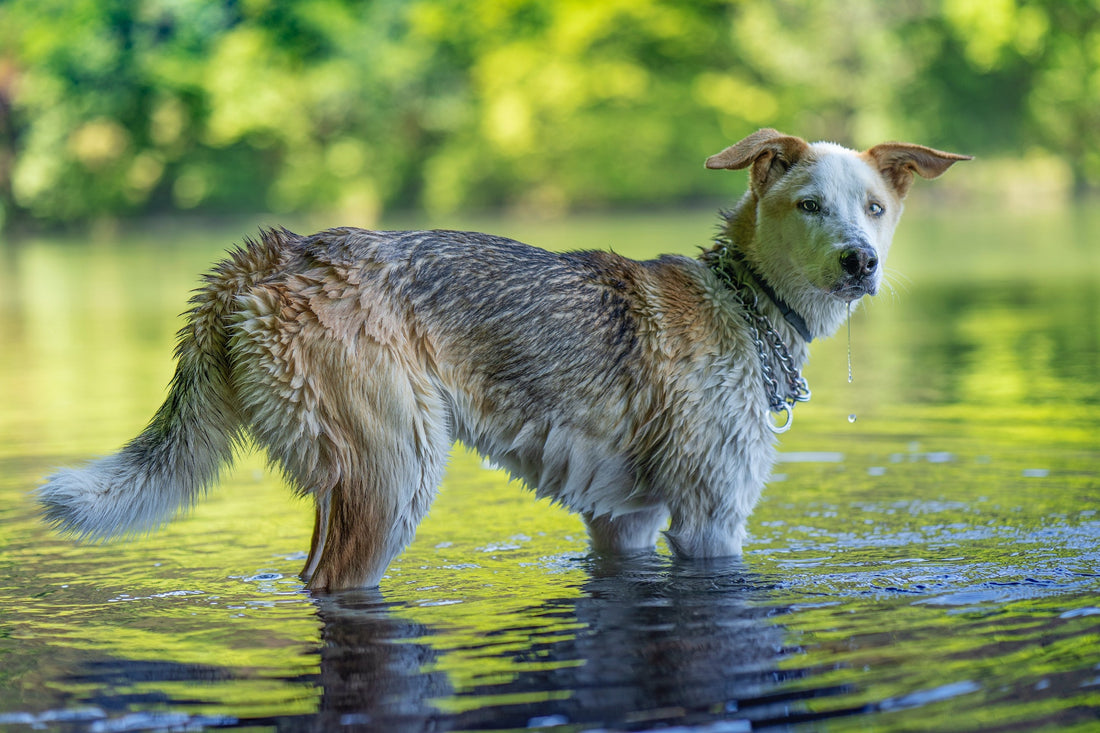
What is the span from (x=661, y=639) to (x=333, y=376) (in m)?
1.44

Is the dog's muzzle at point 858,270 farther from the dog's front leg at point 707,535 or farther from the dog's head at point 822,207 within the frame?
the dog's front leg at point 707,535

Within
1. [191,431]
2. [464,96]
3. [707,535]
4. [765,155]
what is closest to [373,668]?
[191,431]

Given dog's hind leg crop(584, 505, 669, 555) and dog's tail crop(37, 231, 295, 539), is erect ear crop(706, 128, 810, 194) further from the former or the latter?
dog's tail crop(37, 231, 295, 539)

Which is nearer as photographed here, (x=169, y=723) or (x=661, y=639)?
(x=169, y=723)

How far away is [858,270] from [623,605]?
59.7 inches

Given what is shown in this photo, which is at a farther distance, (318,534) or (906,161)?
(906,161)

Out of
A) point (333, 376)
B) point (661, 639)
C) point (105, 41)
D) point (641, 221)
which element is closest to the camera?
point (661, 639)

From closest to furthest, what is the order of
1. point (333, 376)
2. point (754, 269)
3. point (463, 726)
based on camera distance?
point (463, 726)
point (333, 376)
point (754, 269)

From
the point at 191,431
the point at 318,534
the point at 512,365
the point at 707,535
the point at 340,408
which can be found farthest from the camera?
the point at 707,535

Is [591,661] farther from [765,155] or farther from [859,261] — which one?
[765,155]

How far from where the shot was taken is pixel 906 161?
534 centimetres

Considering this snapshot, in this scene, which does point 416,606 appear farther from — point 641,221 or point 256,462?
point 641,221

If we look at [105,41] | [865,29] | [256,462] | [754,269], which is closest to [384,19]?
[105,41]

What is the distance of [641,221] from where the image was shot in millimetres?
36031
